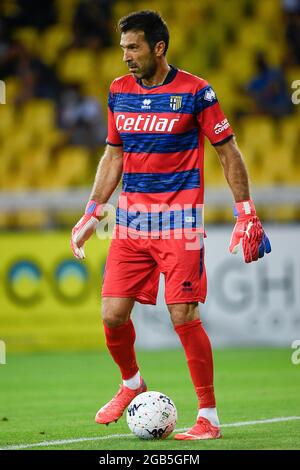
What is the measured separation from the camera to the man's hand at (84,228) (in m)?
6.58

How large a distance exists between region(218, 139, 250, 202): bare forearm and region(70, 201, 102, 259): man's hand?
978 millimetres

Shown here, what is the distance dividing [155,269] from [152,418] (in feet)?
3.17

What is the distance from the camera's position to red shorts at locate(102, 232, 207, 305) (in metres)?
6.04

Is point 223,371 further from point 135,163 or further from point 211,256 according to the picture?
point 135,163

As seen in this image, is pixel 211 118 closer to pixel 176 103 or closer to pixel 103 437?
pixel 176 103

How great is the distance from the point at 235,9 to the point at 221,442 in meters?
Result: 11.7

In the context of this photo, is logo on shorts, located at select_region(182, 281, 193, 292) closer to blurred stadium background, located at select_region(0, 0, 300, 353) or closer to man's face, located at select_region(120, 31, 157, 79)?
man's face, located at select_region(120, 31, 157, 79)

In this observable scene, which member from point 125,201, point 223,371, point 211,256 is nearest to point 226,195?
point 211,256

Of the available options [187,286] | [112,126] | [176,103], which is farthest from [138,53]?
[187,286]

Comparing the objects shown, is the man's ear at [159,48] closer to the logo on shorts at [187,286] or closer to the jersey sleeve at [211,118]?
the jersey sleeve at [211,118]

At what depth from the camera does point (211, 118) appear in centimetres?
610

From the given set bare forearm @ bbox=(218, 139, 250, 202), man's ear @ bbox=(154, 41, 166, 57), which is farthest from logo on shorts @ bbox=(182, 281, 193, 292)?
man's ear @ bbox=(154, 41, 166, 57)

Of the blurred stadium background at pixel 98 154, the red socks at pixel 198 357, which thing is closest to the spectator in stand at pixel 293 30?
the blurred stadium background at pixel 98 154

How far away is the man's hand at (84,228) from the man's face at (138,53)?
0.96 m
